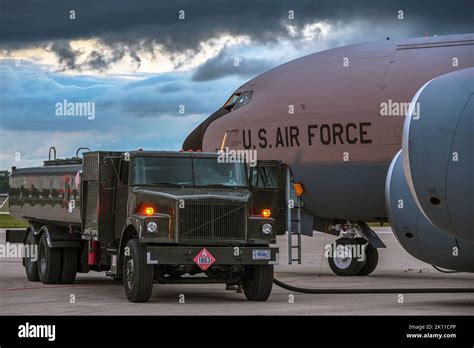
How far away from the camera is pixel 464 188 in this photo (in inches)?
699

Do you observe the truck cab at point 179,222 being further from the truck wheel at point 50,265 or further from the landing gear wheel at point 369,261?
the landing gear wheel at point 369,261

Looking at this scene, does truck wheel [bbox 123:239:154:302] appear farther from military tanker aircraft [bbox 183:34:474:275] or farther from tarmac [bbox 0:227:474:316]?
military tanker aircraft [bbox 183:34:474:275]

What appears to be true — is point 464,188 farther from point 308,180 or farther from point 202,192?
point 308,180

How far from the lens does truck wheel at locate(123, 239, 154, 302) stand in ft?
65.3

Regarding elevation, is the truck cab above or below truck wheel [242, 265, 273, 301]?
above

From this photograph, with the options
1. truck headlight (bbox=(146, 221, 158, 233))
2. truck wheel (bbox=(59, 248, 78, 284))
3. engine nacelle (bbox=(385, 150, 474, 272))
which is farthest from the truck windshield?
truck wheel (bbox=(59, 248, 78, 284))

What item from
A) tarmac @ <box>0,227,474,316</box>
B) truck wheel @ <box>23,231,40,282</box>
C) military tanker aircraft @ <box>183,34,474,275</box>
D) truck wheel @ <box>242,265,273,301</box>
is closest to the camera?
tarmac @ <box>0,227,474,316</box>

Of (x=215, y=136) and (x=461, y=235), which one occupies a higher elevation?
(x=215, y=136)

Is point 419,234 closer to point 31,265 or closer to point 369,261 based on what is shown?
point 369,261

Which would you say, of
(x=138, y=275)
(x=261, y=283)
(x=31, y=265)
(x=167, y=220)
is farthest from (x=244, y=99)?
(x=138, y=275)

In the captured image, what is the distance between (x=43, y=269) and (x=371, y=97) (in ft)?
28.8

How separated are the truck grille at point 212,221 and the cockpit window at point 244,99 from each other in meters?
11.0

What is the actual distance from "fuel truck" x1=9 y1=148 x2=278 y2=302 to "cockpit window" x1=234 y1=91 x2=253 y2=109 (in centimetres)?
808
